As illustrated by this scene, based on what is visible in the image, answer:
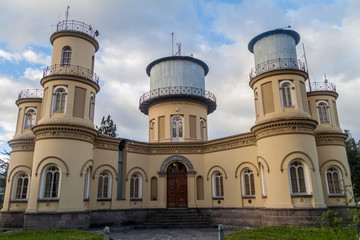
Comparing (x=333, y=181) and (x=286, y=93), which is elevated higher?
(x=286, y=93)

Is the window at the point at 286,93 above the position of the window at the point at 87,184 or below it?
above

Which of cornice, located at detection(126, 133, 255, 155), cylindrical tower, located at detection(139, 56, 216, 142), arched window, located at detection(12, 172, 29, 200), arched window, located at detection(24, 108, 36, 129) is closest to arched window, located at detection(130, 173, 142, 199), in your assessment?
cornice, located at detection(126, 133, 255, 155)

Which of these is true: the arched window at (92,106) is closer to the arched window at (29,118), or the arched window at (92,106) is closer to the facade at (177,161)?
→ the facade at (177,161)

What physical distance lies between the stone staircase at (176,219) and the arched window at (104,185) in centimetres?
295

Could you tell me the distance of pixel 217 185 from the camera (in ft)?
65.5

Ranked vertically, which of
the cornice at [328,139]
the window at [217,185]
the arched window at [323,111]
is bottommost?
the window at [217,185]

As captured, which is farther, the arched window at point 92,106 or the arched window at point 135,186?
the arched window at point 135,186

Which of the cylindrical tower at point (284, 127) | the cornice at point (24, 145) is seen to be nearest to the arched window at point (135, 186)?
the cornice at point (24, 145)

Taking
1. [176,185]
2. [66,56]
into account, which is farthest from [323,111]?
[66,56]

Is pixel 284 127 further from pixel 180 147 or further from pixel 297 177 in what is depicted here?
pixel 180 147

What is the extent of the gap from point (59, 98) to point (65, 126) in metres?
2.10

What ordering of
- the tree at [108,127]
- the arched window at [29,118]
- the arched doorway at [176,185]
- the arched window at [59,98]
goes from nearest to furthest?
the arched window at [59,98] → the arched window at [29,118] → the arched doorway at [176,185] → the tree at [108,127]

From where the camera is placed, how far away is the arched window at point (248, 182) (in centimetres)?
1773

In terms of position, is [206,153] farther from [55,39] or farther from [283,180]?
[55,39]
